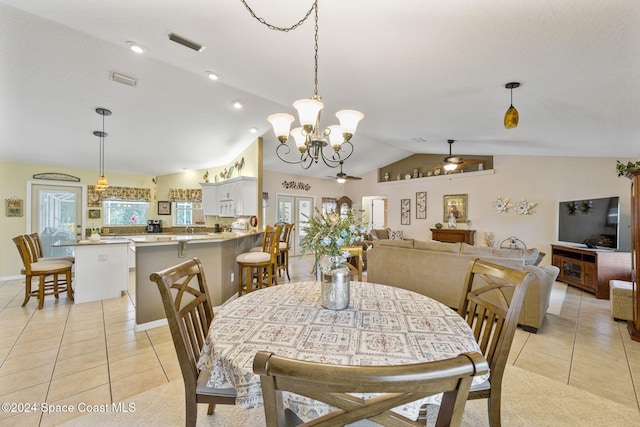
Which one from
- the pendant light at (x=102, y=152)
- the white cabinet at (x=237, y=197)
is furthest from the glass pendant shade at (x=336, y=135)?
the pendant light at (x=102, y=152)

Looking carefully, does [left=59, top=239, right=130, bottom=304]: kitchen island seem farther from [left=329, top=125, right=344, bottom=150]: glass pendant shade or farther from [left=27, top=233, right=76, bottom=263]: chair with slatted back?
[left=329, top=125, right=344, bottom=150]: glass pendant shade

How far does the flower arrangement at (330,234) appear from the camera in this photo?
4.67 feet

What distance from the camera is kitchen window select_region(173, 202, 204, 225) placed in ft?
22.2

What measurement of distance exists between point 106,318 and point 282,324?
10.3 feet

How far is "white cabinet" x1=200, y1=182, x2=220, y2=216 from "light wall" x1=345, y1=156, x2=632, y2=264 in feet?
17.8

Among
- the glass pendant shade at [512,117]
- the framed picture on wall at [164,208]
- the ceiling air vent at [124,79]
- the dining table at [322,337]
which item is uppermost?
the ceiling air vent at [124,79]

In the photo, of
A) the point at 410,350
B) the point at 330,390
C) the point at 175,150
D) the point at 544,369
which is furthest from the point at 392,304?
the point at 175,150

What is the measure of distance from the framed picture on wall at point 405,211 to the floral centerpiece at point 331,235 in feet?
22.9

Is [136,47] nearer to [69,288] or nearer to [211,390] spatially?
[211,390]

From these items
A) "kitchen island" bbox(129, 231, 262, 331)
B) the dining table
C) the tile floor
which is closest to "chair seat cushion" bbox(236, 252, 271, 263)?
"kitchen island" bbox(129, 231, 262, 331)

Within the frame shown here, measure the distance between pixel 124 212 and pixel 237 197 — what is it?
3481 mm

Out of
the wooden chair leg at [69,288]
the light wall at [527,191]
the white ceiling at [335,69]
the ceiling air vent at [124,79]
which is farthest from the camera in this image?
the light wall at [527,191]

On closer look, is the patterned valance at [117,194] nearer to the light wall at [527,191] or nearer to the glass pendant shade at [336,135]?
the glass pendant shade at [336,135]

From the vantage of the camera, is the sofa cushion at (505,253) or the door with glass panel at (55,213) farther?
the door with glass panel at (55,213)
